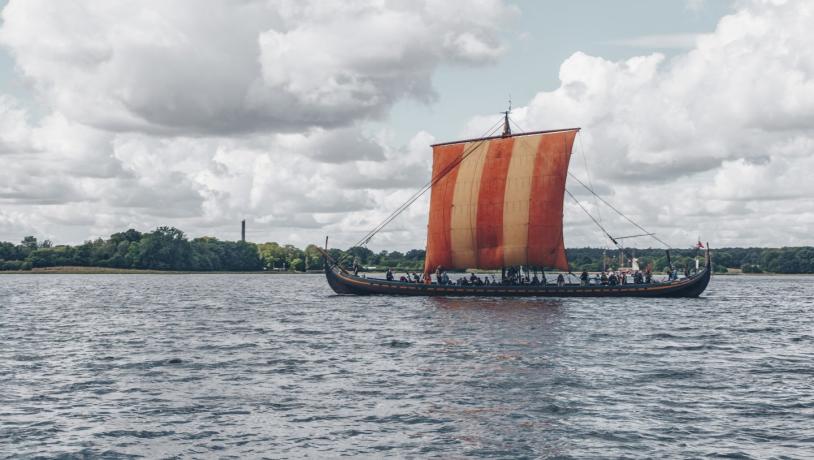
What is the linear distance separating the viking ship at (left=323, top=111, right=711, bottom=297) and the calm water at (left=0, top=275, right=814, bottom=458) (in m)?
29.7

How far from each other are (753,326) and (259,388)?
43.7m

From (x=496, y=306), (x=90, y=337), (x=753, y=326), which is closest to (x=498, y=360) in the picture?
(x=90, y=337)

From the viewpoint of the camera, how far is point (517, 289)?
86.8 m

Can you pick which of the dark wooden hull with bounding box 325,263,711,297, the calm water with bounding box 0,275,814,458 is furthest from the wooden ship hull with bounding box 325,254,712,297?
the calm water with bounding box 0,275,814,458

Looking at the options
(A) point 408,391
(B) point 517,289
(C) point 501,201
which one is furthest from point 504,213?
(A) point 408,391

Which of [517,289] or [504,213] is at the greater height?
[504,213]

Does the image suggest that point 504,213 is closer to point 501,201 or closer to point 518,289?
point 501,201

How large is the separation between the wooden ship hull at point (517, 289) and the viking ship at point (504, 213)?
0.36 feet

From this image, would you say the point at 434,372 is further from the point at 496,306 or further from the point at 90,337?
the point at 496,306

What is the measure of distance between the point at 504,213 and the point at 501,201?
4.26 ft

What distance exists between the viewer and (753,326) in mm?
60719

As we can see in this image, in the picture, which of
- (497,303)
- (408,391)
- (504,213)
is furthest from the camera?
(504,213)

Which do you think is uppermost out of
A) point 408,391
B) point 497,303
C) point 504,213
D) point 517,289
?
point 504,213

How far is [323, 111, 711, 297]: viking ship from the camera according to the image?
85812 millimetres
